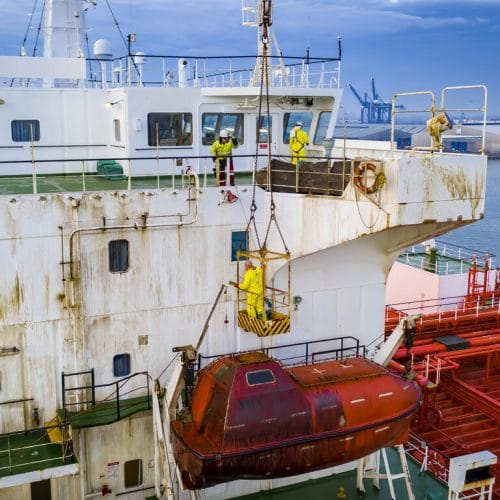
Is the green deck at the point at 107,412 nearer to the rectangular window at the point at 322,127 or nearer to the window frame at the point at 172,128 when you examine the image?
the window frame at the point at 172,128

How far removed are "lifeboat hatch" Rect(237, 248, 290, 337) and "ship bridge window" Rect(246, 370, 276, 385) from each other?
1.07 meters

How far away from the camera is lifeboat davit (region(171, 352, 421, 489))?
34.6 ft

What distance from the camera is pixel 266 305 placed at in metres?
12.9

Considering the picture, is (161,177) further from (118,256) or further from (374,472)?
(374,472)

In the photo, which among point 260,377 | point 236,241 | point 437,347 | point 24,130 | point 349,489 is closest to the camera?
point 260,377

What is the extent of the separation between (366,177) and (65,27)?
1174 centimetres

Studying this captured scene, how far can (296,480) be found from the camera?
44.6ft

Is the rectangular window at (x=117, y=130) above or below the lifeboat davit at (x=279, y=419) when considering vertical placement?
above

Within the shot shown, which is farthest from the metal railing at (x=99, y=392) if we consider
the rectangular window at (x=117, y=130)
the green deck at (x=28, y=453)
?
the rectangular window at (x=117, y=130)

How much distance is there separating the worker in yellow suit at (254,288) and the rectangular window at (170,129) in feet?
13.4

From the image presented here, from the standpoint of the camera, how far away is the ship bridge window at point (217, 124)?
Answer: 15.3 m

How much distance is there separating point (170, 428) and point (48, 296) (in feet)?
10.0

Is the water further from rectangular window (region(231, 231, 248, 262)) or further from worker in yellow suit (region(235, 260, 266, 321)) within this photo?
worker in yellow suit (region(235, 260, 266, 321))

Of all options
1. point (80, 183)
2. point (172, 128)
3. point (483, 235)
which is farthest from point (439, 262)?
point (483, 235)
